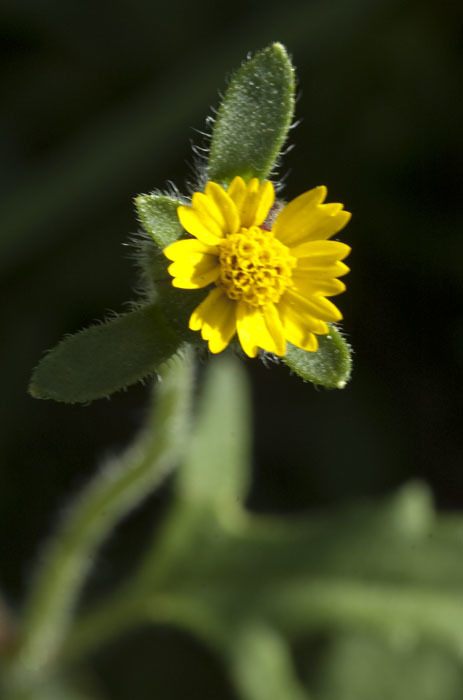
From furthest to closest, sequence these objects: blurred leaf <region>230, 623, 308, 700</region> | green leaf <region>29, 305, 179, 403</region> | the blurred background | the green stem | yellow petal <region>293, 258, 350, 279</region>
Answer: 1. the blurred background
2. blurred leaf <region>230, 623, 308, 700</region>
3. the green stem
4. yellow petal <region>293, 258, 350, 279</region>
5. green leaf <region>29, 305, 179, 403</region>

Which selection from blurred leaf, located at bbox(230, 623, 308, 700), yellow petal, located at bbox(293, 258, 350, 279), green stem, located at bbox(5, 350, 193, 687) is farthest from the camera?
blurred leaf, located at bbox(230, 623, 308, 700)

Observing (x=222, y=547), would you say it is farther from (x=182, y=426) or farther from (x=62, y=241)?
(x=62, y=241)

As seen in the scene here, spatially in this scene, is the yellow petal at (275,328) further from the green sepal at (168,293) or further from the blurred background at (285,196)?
the blurred background at (285,196)

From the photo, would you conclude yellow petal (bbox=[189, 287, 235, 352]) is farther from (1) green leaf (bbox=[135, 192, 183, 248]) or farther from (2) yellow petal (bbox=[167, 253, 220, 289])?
(1) green leaf (bbox=[135, 192, 183, 248])

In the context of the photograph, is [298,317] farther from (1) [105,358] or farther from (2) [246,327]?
(1) [105,358]

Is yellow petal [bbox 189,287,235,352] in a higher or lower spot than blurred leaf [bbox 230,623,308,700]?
higher

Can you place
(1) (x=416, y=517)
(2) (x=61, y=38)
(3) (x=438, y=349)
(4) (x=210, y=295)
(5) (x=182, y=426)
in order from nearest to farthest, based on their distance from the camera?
(4) (x=210, y=295) → (5) (x=182, y=426) → (1) (x=416, y=517) → (3) (x=438, y=349) → (2) (x=61, y=38)

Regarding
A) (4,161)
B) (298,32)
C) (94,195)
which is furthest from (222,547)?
(298,32)

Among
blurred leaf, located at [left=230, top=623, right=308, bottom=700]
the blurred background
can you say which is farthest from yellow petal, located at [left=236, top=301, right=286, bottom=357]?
the blurred background

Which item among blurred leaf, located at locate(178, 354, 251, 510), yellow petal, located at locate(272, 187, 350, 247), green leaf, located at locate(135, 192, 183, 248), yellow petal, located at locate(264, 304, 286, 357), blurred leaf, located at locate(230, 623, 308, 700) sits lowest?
blurred leaf, located at locate(230, 623, 308, 700)
